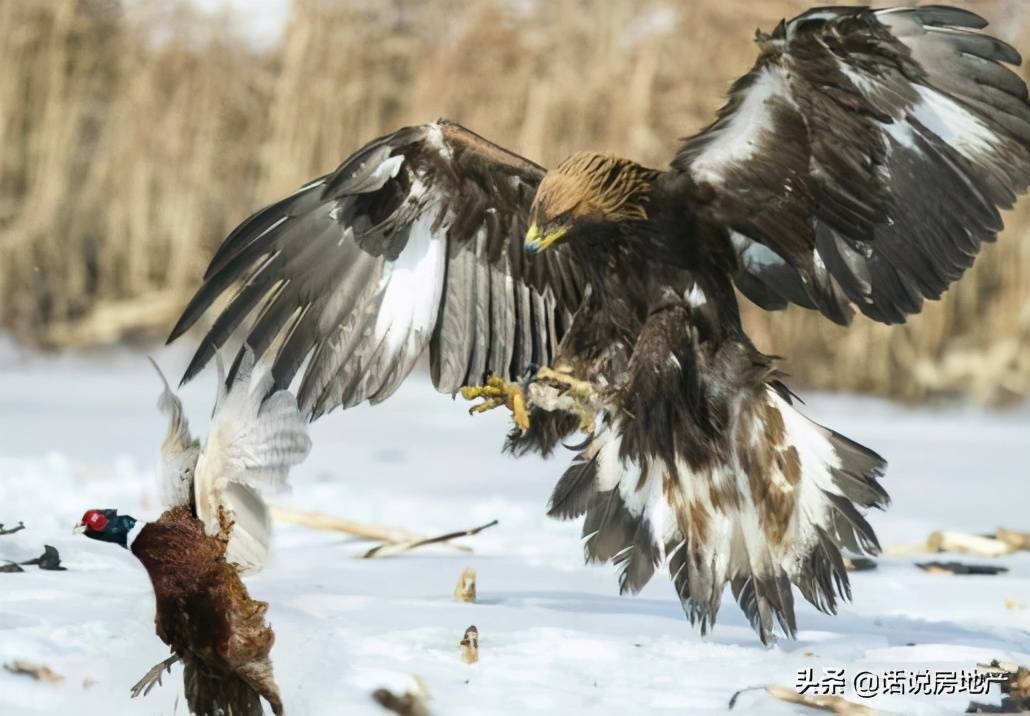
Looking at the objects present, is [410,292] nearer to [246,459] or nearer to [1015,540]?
→ [246,459]

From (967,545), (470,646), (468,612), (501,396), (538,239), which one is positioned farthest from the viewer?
(967,545)

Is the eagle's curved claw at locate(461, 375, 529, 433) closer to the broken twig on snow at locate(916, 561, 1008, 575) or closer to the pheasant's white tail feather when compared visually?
the pheasant's white tail feather

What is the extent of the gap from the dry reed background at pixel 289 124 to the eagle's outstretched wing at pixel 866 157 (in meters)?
5.60

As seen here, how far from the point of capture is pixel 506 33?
32.3 feet

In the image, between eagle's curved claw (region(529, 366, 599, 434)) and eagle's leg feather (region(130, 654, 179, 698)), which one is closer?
eagle's leg feather (region(130, 654, 179, 698))

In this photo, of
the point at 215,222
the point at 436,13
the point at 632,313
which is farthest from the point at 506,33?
the point at 632,313

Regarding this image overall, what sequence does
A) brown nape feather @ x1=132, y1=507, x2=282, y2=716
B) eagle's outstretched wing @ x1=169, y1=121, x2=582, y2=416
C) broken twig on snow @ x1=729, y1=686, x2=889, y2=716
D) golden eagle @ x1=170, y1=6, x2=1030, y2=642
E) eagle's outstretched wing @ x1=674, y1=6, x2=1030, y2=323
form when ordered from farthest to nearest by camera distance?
eagle's outstretched wing @ x1=169, y1=121, x2=582, y2=416, golden eagle @ x1=170, y1=6, x2=1030, y2=642, eagle's outstretched wing @ x1=674, y1=6, x2=1030, y2=323, broken twig on snow @ x1=729, y1=686, x2=889, y2=716, brown nape feather @ x1=132, y1=507, x2=282, y2=716

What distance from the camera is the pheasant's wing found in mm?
3100

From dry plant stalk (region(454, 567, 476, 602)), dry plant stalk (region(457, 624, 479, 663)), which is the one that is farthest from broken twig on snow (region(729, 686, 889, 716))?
dry plant stalk (region(454, 567, 476, 602))

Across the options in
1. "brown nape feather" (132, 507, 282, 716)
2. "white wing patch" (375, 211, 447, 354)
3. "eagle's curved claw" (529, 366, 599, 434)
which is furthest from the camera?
"white wing patch" (375, 211, 447, 354)

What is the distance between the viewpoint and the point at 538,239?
358cm

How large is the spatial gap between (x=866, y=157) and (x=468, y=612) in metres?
1.53

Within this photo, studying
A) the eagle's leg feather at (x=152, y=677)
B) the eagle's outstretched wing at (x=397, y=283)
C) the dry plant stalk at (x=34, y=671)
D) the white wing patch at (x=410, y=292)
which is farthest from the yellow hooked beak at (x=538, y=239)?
the dry plant stalk at (x=34, y=671)

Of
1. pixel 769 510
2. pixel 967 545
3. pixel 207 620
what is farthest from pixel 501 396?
pixel 967 545
